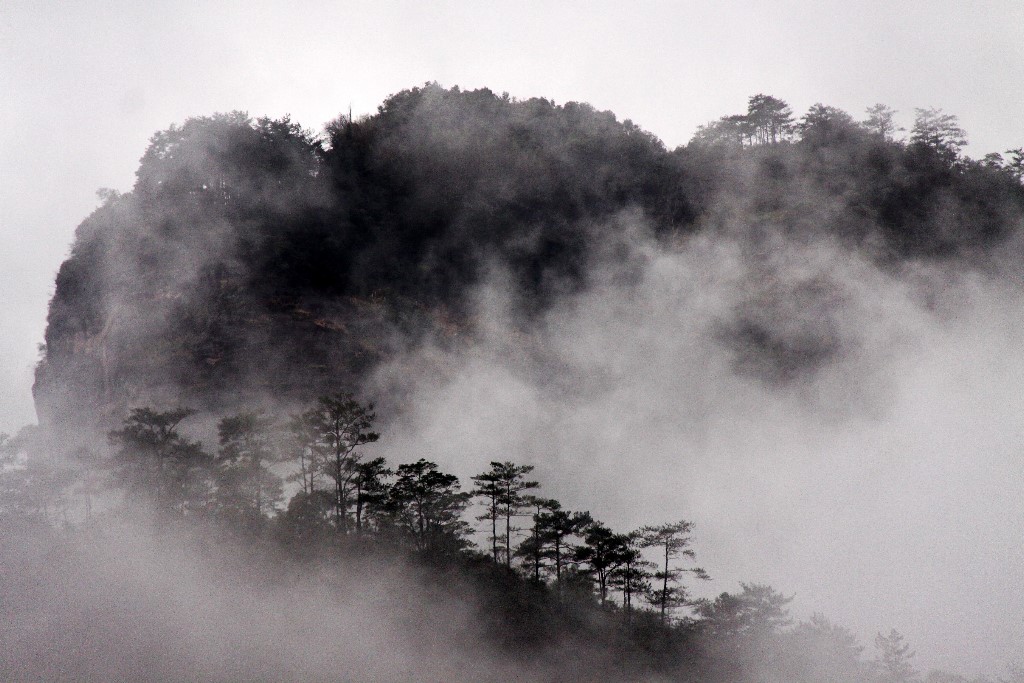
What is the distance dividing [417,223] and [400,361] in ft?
52.2

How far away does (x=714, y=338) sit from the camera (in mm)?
71750

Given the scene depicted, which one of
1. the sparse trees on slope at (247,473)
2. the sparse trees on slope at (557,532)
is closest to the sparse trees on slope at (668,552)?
the sparse trees on slope at (557,532)

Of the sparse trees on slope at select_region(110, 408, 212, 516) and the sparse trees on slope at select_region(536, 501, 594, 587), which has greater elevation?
the sparse trees on slope at select_region(110, 408, 212, 516)

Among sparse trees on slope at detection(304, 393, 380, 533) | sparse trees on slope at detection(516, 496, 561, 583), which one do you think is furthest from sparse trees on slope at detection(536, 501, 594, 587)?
sparse trees on slope at detection(304, 393, 380, 533)

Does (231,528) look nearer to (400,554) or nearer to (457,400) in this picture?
(400,554)

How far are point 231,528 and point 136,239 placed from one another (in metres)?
31.0

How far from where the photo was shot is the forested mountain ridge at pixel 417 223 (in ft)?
177

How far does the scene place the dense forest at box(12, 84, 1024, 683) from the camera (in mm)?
37156

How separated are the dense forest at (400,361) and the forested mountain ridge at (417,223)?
0.94 ft

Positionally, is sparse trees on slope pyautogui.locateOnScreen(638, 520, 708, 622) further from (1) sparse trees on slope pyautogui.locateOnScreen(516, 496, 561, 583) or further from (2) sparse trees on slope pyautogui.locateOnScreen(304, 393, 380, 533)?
(2) sparse trees on slope pyautogui.locateOnScreen(304, 393, 380, 533)

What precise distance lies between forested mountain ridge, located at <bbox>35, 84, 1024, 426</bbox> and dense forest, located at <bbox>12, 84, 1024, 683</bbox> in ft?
0.94

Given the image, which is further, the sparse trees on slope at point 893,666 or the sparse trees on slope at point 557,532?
the sparse trees on slope at point 893,666

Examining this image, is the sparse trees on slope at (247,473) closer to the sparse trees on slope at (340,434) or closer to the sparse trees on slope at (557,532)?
the sparse trees on slope at (340,434)

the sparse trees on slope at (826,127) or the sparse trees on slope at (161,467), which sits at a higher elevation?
the sparse trees on slope at (826,127)
